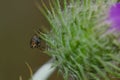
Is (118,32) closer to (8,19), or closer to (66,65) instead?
(66,65)

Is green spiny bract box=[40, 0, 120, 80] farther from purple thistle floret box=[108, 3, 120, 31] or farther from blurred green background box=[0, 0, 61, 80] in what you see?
blurred green background box=[0, 0, 61, 80]

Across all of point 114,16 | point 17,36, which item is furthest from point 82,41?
point 17,36

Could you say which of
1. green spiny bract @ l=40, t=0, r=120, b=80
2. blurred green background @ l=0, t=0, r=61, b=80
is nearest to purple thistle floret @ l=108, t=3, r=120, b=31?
green spiny bract @ l=40, t=0, r=120, b=80

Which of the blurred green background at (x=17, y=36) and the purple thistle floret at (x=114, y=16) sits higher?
the blurred green background at (x=17, y=36)

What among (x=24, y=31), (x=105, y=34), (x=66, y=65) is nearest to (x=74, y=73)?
(x=66, y=65)

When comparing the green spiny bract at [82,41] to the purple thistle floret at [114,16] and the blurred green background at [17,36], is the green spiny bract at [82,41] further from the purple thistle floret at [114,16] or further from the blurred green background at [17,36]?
the blurred green background at [17,36]

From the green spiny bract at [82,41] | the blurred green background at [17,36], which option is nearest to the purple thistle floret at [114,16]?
the green spiny bract at [82,41]
